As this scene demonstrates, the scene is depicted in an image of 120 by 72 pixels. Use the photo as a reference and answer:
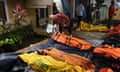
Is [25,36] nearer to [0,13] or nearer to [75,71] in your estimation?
[0,13]

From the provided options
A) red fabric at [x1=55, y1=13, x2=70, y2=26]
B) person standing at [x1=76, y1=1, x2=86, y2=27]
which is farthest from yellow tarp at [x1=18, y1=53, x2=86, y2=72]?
person standing at [x1=76, y1=1, x2=86, y2=27]

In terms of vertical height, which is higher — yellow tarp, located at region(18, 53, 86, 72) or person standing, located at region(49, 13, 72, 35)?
person standing, located at region(49, 13, 72, 35)

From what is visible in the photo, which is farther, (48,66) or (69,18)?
(69,18)

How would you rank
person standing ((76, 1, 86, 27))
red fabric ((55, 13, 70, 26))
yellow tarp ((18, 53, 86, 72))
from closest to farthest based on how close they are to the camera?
yellow tarp ((18, 53, 86, 72)), red fabric ((55, 13, 70, 26)), person standing ((76, 1, 86, 27))

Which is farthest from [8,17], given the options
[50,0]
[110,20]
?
[110,20]

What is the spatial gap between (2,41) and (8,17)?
106 centimetres

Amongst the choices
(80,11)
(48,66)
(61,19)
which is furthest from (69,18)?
(48,66)

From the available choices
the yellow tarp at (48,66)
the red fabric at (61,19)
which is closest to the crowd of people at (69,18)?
the red fabric at (61,19)

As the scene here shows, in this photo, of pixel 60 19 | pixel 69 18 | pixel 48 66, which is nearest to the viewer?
pixel 48 66

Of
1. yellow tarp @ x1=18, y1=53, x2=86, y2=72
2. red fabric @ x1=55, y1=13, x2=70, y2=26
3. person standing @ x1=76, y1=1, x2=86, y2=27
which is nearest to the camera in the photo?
yellow tarp @ x1=18, y1=53, x2=86, y2=72

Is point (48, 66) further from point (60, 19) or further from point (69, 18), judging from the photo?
point (69, 18)

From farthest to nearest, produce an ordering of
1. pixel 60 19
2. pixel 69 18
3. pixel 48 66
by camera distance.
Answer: pixel 69 18, pixel 60 19, pixel 48 66

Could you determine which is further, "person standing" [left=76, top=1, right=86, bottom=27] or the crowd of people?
"person standing" [left=76, top=1, right=86, bottom=27]

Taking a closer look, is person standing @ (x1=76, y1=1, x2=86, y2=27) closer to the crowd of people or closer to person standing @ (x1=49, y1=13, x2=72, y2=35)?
the crowd of people
